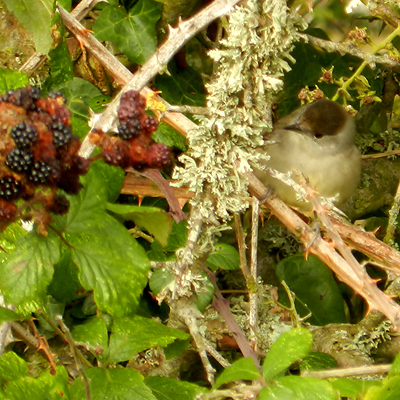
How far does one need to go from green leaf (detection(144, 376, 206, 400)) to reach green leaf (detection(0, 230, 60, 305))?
0.50 meters

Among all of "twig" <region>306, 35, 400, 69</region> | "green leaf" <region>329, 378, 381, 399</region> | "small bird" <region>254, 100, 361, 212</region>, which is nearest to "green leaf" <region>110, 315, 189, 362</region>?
"green leaf" <region>329, 378, 381, 399</region>

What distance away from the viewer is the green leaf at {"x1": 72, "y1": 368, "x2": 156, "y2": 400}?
159 centimetres

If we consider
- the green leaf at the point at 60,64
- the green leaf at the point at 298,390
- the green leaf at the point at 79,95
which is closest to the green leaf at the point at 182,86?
the green leaf at the point at 79,95

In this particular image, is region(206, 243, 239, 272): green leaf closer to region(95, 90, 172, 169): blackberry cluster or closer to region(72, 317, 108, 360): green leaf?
region(72, 317, 108, 360): green leaf

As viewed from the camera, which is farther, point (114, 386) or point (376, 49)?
point (376, 49)

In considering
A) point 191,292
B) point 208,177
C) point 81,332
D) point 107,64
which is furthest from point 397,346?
point 107,64

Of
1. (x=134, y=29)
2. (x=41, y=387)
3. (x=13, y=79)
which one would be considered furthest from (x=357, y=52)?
(x=41, y=387)

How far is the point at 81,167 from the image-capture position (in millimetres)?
1260

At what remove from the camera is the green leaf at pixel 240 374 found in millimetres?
1318

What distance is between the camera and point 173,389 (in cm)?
175

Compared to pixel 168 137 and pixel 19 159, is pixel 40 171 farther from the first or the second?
pixel 168 137

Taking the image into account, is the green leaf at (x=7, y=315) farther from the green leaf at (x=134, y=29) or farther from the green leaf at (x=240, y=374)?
the green leaf at (x=134, y=29)

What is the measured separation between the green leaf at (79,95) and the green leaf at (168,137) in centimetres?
34

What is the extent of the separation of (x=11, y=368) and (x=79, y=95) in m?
1.13
